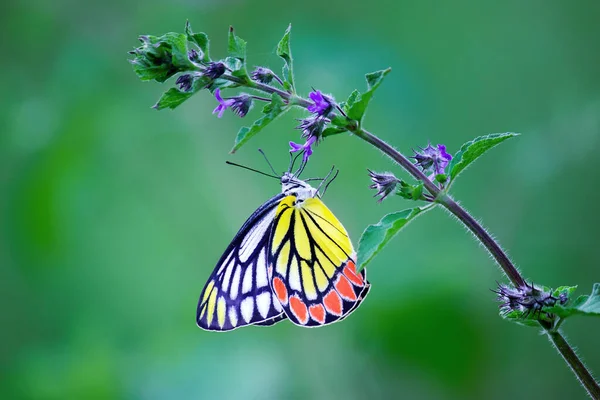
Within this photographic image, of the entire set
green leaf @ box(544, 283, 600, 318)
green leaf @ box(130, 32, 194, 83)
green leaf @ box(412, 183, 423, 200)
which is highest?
green leaf @ box(130, 32, 194, 83)

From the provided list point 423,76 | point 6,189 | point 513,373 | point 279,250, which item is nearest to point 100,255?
point 6,189

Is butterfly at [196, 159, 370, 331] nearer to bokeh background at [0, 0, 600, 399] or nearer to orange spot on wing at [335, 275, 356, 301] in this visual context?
orange spot on wing at [335, 275, 356, 301]

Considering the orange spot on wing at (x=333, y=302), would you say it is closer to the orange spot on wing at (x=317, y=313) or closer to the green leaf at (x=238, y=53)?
the orange spot on wing at (x=317, y=313)

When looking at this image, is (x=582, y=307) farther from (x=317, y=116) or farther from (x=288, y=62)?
A: (x=288, y=62)

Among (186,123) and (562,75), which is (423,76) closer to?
(562,75)

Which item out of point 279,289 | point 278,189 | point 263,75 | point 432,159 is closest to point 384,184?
point 432,159

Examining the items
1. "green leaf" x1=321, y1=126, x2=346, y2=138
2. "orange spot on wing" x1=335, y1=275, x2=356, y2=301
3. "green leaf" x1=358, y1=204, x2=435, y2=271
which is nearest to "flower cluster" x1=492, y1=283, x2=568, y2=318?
"green leaf" x1=358, y1=204, x2=435, y2=271

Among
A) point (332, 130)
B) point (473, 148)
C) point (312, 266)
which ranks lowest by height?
point (473, 148)
